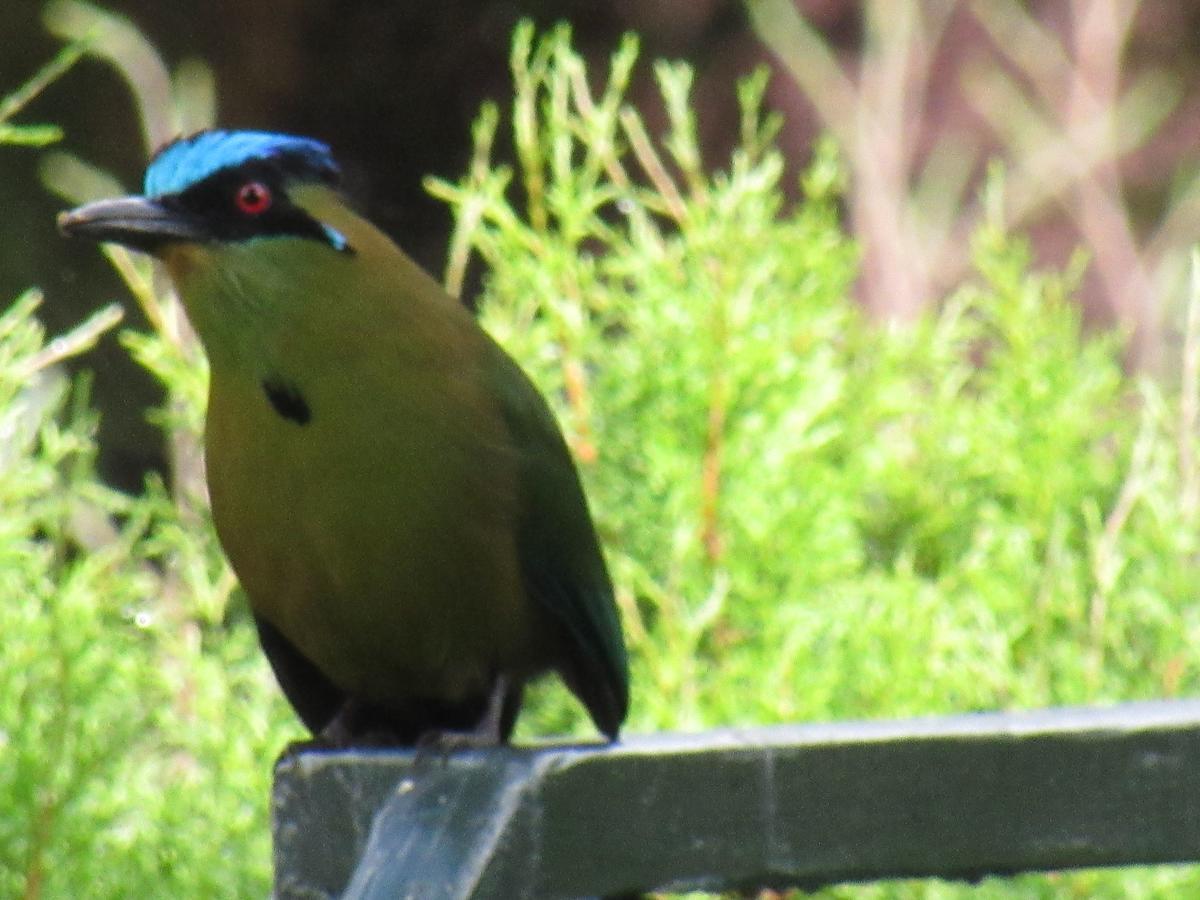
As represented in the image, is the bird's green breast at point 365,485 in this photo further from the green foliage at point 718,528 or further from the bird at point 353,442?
the green foliage at point 718,528

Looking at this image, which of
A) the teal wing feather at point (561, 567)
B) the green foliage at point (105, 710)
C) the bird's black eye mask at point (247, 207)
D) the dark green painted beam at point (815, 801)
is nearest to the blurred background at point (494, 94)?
the green foliage at point (105, 710)

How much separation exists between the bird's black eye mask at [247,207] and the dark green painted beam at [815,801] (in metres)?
1.20

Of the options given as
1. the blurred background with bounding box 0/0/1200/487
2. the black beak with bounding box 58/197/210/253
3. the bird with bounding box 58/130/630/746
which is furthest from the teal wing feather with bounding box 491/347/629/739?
the blurred background with bounding box 0/0/1200/487

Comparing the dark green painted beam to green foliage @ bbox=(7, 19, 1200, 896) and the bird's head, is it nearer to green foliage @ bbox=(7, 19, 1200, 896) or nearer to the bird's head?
the bird's head

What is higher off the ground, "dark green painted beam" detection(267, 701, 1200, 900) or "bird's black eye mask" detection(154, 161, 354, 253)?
"bird's black eye mask" detection(154, 161, 354, 253)

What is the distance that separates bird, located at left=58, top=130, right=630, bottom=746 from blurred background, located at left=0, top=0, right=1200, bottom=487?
13.1 feet

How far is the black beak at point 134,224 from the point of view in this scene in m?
2.88

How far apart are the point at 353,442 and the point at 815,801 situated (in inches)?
43.6

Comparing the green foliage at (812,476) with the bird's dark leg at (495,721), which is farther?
the green foliage at (812,476)

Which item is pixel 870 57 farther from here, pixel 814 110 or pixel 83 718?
pixel 83 718

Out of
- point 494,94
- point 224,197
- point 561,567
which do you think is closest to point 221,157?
point 224,197

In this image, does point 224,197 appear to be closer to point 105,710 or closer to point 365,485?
point 365,485

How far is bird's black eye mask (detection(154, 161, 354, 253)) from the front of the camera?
9.76 feet

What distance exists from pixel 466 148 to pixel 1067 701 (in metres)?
4.47
